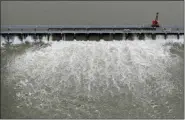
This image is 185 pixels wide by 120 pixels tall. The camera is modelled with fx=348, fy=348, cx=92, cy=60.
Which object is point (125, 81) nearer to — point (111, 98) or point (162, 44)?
point (111, 98)

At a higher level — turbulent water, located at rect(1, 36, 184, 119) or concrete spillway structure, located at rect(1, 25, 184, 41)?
concrete spillway structure, located at rect(1, 25, 184, 41)

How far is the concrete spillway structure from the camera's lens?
23.4m

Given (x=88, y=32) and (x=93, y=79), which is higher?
(x=88, y=32)

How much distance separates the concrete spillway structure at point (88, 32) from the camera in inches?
922

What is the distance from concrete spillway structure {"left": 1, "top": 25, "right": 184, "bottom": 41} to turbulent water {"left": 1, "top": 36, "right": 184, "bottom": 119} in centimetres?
49

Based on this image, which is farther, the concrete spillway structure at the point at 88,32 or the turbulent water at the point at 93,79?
the concrete spillway structure at the point at 88,32

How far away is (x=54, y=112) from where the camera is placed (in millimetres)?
17734

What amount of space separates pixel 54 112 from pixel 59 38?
7.19 metres

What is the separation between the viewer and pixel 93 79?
1995 cm

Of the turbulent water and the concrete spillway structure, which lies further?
the concrete spillway structure

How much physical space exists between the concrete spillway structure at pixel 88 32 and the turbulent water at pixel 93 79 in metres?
0.49

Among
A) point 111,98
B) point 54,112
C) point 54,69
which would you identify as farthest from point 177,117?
point 54,69

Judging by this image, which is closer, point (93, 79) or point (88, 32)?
point (93, 79)

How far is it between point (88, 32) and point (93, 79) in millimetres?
4754
